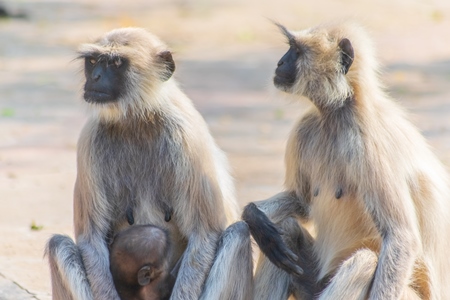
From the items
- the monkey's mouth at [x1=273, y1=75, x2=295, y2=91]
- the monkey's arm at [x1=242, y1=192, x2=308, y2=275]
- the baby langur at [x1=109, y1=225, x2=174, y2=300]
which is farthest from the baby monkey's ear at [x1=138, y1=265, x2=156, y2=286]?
the monkey's mouth at [x1=273, y1=75, x2=295, y2=91]

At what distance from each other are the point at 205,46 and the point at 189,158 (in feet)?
38.9

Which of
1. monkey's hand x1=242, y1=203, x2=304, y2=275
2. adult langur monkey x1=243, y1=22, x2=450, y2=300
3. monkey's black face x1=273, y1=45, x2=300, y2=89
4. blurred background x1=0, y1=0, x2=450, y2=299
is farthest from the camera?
blurred background x1=0, y1=0, x2=450, y2=299

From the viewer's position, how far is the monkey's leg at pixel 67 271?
6086 mm

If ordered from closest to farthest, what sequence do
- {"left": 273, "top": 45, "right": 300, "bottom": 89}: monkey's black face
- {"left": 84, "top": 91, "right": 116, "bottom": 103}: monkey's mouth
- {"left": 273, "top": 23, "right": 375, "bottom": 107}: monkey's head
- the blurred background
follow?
{"left": 84, "top": 91, "right": 116, "bottom": 103}: monkey's mouth → {"left": 273, "top": 23, "right": 375, "bottom": 107}: monkey's head → {"left": 273, "top": 45, "right": 300, "bottom": 89}: monkey's black face → the blurred background

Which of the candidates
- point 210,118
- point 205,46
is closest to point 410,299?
point 210,118

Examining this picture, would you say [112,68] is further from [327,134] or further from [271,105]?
[271,105]

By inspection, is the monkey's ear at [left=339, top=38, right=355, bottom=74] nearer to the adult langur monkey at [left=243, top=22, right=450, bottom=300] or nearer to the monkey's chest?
the adult langur monkey at [left=243, top=22, right=450, bottom=300]

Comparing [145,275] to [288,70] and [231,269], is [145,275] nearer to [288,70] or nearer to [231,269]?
[231,269]

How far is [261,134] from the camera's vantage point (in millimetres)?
12461

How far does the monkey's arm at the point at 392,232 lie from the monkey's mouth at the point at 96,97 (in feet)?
5.18

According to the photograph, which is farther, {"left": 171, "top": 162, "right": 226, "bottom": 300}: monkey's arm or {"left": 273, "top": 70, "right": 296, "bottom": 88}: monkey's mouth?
{"left": 273, "top": 70, "right": 296, "bottom": 88}: monkey's mouth

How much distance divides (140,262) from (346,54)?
1.72 meters

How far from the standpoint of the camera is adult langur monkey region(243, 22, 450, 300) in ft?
19.8

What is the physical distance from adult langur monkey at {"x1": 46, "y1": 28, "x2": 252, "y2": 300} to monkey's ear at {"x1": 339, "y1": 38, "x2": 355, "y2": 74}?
93cm
